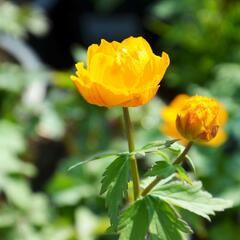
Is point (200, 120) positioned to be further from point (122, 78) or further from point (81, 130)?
point (81, 130)

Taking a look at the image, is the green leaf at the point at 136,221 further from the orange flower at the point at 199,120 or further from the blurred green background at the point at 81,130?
the blurred green background at the point at 81,130

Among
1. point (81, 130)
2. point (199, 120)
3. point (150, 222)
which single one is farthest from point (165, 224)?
point (81, 130)

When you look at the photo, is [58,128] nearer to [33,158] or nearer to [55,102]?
[55,102]

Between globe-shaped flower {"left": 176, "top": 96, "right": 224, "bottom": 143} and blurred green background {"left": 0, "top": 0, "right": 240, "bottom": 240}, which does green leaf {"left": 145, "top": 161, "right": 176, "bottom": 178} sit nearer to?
globe-shaped flower {"left": 176, "top": 96, "right": 224, "bottom": 143}

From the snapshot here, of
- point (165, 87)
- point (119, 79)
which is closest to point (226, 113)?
point (119, 79)

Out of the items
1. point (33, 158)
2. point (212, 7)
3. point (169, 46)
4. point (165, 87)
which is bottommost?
point (33, 158)

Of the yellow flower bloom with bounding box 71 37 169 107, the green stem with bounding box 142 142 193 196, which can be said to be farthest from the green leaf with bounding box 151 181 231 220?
the yellow flower bloom with bounding box 71 37 169 107

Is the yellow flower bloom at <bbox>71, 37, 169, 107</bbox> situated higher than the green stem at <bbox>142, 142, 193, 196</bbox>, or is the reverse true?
the yellow flower bloom at <bbox>71, 37, 169, 107</bbox>
